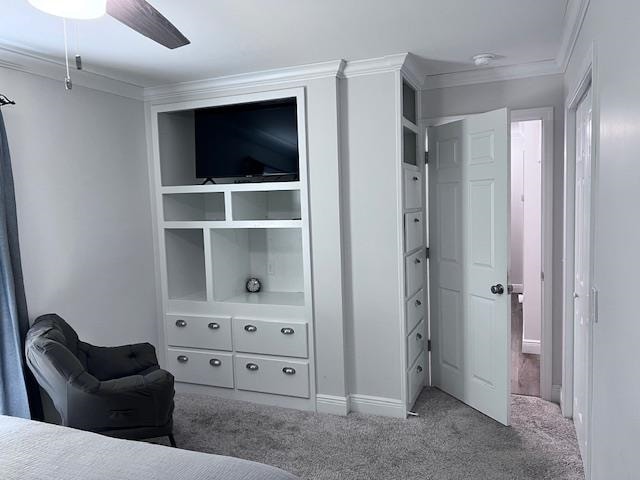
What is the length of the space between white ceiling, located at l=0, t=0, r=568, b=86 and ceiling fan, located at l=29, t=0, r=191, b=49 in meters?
0.40

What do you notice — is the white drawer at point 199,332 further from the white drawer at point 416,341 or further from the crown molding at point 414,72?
the crown molding at point 414,72

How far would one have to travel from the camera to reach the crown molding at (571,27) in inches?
84.6

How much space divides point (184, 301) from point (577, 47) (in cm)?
312

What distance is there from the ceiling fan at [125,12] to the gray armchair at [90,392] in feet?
5.35

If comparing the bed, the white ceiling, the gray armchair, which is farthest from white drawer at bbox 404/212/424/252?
the bed

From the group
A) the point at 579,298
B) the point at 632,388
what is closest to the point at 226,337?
the point at 579,298

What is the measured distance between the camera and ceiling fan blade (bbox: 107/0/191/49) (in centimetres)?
163

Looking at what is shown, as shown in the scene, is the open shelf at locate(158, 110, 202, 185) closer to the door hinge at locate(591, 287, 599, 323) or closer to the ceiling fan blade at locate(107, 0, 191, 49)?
the ceiling fan blade at locate(107, 0, 191, 49)

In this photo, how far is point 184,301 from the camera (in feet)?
12.7

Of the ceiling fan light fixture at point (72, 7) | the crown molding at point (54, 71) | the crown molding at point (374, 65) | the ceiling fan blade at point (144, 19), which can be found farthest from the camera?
the crown molding at point (374, 65)

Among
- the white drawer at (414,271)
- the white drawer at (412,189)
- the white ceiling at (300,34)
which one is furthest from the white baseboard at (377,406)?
the white ceiling at (300,34)

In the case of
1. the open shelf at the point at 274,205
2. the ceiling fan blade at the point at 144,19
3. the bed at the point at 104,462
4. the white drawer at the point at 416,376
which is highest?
the ceiling fan blade at the point at 144,19

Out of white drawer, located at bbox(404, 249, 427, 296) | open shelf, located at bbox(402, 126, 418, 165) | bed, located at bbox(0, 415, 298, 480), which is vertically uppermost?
open shelf, located at bbox(402, 126, 418, 165)

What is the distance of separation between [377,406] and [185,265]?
6.33ft
